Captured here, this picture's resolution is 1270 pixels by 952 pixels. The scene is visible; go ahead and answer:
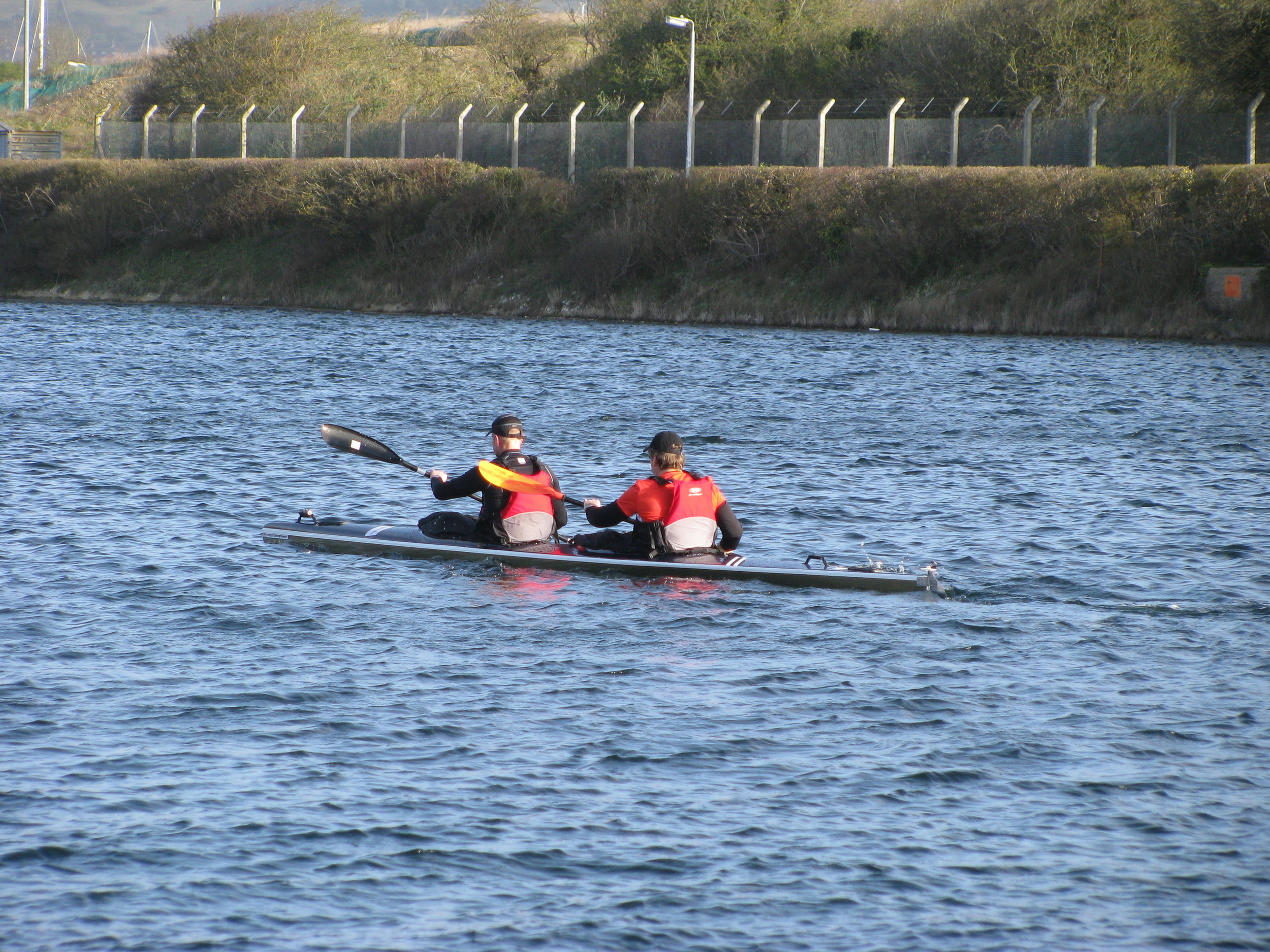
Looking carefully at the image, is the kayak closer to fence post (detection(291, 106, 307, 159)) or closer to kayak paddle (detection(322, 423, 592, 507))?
kayak paddle (detection(322, 423, 592, 507))

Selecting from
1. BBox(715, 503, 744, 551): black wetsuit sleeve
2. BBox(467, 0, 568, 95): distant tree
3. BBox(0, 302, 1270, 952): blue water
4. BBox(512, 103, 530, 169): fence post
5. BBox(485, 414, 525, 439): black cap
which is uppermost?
BBox(467, 0, 568, 95): distant tree

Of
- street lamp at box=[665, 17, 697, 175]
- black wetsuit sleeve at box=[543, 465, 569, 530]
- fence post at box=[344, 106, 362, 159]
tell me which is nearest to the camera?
black wetsuit sleeve at box=[543, 465, 569, 530]

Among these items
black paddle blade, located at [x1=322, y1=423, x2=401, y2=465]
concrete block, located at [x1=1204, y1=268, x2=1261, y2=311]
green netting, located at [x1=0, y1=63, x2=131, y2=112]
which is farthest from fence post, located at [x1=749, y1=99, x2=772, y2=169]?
green netting, located at [x1=0, y1=63, x2=131, y2=112]

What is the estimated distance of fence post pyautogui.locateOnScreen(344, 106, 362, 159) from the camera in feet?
165

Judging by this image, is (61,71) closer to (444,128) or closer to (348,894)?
(444,128)

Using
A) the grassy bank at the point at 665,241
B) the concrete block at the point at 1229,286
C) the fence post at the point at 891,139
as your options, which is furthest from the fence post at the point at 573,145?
the concrete block at the point at 1229,286

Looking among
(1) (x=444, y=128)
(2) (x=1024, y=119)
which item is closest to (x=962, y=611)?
(2) (x=1024, y=119)

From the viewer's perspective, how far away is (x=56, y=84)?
12525 centimetres

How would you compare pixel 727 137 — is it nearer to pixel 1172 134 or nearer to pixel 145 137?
pixel 1172 134

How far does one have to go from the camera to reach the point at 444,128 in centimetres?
4928

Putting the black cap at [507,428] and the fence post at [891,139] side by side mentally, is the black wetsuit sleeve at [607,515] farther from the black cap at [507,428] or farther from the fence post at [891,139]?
the fence post at [891,139]

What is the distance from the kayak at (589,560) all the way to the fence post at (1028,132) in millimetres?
Result: 29914

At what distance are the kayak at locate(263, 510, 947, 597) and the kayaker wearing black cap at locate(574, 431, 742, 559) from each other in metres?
0.11

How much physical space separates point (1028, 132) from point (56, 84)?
10779 cm
